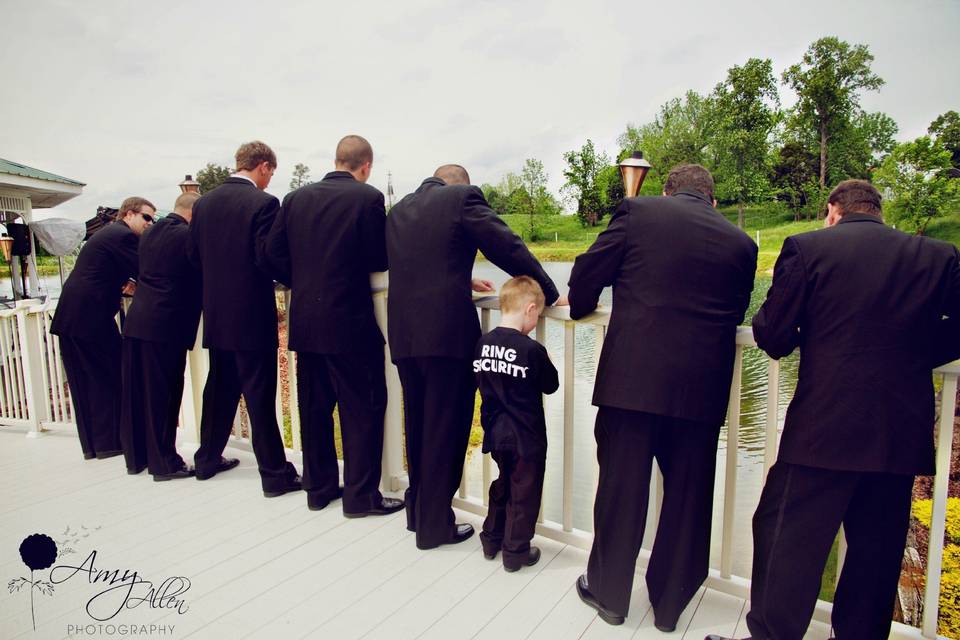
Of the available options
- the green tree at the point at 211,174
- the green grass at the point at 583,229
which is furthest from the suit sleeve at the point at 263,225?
the green tree at the point at 211,174

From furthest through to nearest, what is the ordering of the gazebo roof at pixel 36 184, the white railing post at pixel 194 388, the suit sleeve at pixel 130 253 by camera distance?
the gazebo roof at pixel 36 184
the white railing post at pixel 194 388
the suit sleeve at pixel 130 253

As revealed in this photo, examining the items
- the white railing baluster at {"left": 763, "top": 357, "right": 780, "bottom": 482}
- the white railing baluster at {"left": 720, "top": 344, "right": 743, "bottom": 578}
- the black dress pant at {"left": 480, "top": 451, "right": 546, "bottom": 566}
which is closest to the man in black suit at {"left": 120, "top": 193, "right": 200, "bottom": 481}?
the black dress pant at {"left": 480, "top": 451, "right": 546, "bottom": 566}

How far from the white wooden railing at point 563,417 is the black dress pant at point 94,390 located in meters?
0.43

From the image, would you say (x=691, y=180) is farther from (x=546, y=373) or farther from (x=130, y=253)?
(x=130, y=253)

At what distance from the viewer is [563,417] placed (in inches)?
102

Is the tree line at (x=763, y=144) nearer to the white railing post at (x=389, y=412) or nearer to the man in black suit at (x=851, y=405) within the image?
the white railing post at (x=389, y=412)

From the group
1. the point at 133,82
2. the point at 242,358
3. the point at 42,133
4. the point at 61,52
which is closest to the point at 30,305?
the point at 242,358

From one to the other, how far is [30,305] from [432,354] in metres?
3.69

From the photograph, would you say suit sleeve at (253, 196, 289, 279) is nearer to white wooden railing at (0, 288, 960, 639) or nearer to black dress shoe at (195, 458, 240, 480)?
white wooden railing at (0, 288, 960, 639)

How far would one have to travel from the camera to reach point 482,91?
56844 mm

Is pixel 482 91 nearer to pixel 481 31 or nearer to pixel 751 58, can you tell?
pixel 751 58

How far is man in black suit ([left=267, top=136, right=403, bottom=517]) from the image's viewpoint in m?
2.64

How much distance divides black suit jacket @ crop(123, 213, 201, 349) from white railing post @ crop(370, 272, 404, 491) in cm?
114

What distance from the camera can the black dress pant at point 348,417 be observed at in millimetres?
2766
